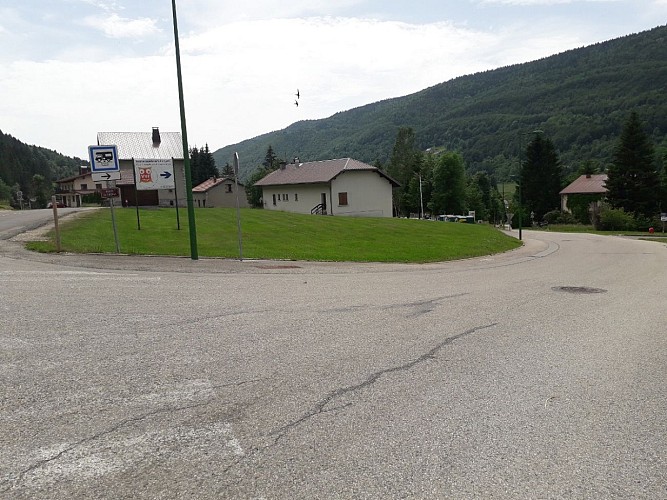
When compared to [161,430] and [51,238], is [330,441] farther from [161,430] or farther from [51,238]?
[51,238]

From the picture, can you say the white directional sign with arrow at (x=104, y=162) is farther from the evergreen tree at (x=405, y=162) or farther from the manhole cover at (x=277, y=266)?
the evergreen tree at (x=405, y=162)

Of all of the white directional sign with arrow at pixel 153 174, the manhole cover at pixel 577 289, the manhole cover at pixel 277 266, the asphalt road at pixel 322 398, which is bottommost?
the manhole cover at pixel 577 289

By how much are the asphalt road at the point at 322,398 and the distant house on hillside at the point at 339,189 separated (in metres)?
47.5

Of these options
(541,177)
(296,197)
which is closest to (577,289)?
(296,197)

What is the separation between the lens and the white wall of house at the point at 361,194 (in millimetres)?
57219

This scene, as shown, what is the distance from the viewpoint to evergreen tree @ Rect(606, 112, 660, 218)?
6975cm

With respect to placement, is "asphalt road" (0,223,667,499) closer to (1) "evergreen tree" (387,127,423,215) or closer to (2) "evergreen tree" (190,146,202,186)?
(1) "evergreen tree" (387,127,423,215)

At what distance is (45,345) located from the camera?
20.8ft

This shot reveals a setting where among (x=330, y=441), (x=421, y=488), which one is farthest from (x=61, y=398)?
(x=421, y=488)

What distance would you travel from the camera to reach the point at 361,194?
192ft

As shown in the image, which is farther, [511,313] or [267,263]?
[267,263]

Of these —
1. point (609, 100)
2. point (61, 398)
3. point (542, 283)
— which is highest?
point (609, 100)

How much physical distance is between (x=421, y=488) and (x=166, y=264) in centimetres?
1269

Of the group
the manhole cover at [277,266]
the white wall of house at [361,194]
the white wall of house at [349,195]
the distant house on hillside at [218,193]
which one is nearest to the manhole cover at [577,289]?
the manhole cover at [277,266]
